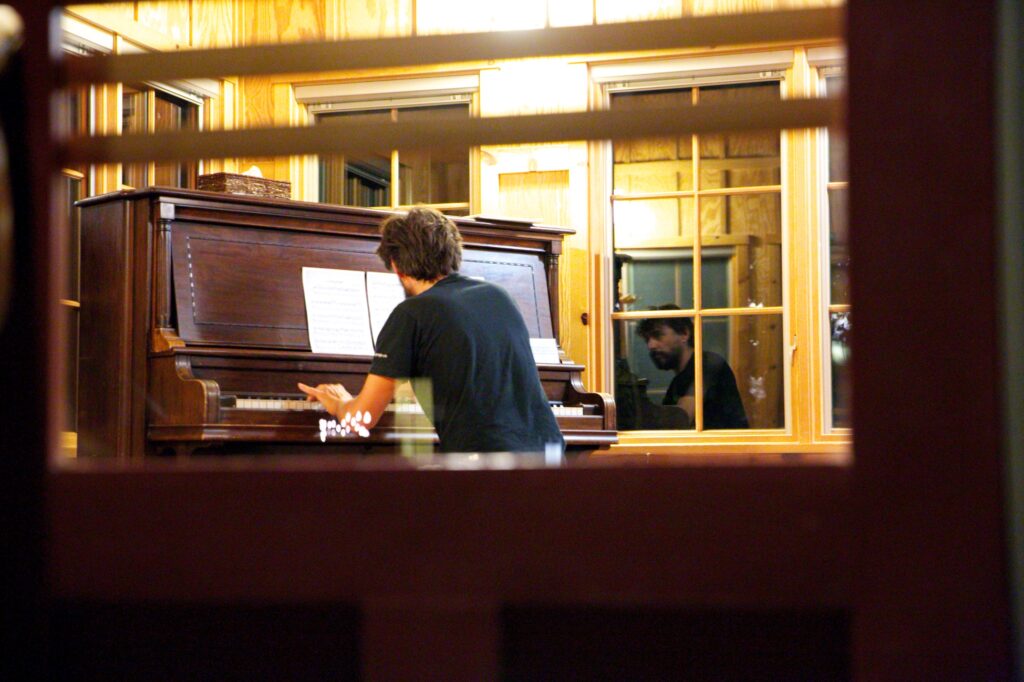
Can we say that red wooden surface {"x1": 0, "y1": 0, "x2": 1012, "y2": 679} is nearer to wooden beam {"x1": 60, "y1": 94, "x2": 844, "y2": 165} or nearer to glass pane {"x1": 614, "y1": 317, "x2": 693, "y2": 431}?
wooden beam {"x1": 60, "y1": 94, "x2": 844, "y2": 165}

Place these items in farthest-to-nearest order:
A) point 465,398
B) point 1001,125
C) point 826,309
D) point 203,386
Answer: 1. point 826,309
2. point 203,386
3. point 465,398
4. point 1001,125

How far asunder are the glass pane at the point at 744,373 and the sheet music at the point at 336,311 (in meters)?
1.75

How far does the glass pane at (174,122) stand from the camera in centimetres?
584

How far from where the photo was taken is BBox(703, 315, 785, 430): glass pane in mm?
5754

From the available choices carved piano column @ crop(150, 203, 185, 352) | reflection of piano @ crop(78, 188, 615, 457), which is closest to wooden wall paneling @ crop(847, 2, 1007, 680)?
reflection of piano @ crop(78, 188, 615, 457)

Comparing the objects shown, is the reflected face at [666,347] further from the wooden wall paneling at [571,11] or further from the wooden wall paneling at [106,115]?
the wooden wall paneling at [106,115]

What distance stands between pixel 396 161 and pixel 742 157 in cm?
166

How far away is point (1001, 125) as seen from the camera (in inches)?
32.2

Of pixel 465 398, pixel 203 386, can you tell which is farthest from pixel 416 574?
pixel 203 386

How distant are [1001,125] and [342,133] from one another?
1.55ft

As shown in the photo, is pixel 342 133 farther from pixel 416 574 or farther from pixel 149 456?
pixel 149 456

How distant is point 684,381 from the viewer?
19.3 feet

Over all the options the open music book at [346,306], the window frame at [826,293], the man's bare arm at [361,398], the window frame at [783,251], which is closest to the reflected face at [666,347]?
the window frame at [783,251]

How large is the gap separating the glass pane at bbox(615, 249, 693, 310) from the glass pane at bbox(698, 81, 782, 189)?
0.37m
